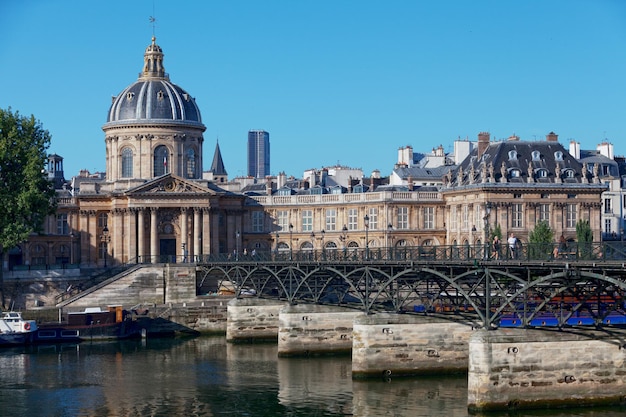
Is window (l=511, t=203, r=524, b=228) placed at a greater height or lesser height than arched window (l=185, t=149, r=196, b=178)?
lesser

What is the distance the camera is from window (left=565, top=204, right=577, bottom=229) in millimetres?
107188

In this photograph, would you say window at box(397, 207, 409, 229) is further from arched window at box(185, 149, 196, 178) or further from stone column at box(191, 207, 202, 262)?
arched window at box(185, 149, 196, 178)

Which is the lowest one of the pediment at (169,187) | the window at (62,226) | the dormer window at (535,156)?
the window at (62,226)

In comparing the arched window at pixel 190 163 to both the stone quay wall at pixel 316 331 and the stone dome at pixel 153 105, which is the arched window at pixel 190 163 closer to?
the stone dome at pixel 153 105

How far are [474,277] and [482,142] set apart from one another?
175ft

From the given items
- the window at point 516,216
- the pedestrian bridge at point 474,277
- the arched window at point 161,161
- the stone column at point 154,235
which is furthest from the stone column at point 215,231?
the window at point 516,216

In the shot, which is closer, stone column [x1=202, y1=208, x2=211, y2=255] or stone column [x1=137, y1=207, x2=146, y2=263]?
stone column [x1=137, y1=207, x2=146, y2=263]

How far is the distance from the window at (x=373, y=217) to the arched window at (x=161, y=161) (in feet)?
65.0

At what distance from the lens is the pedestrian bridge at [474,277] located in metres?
48.8

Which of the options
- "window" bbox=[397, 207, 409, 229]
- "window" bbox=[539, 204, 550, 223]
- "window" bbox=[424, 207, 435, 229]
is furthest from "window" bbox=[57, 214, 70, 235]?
"window" bbox=[539, 204, 550, 223]

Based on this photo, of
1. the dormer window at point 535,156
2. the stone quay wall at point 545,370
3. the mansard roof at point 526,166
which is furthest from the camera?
the dormer window at point 535,156

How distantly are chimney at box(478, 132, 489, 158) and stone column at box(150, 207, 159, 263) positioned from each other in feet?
98.1

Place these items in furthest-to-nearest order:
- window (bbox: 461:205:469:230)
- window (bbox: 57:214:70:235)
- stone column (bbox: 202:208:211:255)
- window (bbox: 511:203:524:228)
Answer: window (bbox: 57:214:70:235), stone column (bbox: 202:208:211:255), window (bbox: 461:205:469:230), window (bbox: 511:203:524:228)

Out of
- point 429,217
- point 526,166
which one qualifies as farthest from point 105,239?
point 526,166
